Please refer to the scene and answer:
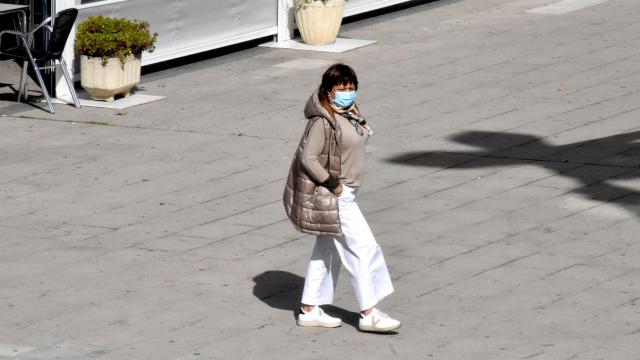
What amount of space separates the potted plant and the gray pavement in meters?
0.44

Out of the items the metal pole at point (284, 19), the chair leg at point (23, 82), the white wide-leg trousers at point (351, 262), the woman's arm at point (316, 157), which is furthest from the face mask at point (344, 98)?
→ the metal pole at point (284, 19)

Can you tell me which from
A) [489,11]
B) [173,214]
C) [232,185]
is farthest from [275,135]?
[489,11]

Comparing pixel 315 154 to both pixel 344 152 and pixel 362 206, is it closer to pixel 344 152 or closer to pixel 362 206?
pixel 344 152

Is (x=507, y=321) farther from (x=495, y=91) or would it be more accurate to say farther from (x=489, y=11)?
(x=489, y=11)

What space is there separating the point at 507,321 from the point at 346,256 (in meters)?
1.14

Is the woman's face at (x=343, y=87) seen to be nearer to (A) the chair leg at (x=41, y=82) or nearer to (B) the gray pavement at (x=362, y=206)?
(B) the gray pavement at (x=362, y=206)

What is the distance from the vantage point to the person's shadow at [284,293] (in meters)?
9.84

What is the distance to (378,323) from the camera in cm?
930

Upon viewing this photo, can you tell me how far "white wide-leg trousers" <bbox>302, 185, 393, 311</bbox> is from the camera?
30.3ft

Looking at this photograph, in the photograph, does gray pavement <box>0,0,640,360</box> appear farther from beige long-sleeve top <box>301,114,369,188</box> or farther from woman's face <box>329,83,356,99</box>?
woman's face <box>329,83,356,99</box>

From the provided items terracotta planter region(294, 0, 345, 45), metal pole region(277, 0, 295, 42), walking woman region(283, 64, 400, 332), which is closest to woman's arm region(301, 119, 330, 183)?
walking woman region(283, 64, 400, 332)

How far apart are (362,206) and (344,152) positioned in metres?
3.36

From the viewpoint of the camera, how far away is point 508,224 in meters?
11.8

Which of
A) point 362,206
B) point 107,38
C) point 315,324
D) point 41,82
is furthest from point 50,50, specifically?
point 315,324
